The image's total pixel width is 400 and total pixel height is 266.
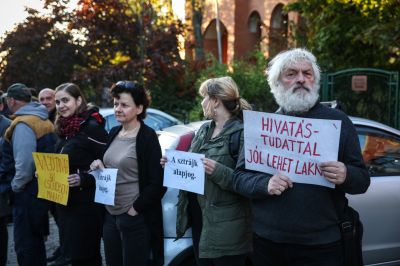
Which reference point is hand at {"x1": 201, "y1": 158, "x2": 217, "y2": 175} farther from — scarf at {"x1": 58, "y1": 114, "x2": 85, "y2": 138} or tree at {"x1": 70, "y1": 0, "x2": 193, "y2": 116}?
tree at {"x1": 70, "y1": 0, "x2": 193, "y2": 116}

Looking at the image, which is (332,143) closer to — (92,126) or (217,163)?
(217,163)

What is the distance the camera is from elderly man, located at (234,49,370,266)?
2.97 meters

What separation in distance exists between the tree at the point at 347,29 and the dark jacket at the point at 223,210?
6.58 metres

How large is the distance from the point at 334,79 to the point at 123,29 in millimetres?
6067

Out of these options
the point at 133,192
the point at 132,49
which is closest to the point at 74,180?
the point at 133,192

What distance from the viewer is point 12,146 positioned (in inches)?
204

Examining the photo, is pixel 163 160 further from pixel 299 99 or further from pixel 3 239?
pixel 3 239

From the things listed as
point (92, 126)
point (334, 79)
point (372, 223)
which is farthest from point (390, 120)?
point (92, 126)

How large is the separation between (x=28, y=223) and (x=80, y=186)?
957 mm

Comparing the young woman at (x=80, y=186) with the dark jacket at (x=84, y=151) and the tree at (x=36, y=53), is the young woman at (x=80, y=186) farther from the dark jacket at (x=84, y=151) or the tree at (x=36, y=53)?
the tree at (x=36, y=53)

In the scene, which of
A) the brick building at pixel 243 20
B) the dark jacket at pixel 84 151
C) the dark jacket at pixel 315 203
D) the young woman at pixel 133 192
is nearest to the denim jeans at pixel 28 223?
the dark jacket at pixel 84 151

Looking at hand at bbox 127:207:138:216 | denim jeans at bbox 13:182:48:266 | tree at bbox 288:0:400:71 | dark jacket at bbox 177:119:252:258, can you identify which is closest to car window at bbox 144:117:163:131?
tree at bbox 288:0:400:71

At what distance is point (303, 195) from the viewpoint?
2992mm

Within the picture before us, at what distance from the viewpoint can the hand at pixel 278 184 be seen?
2.96 meters
